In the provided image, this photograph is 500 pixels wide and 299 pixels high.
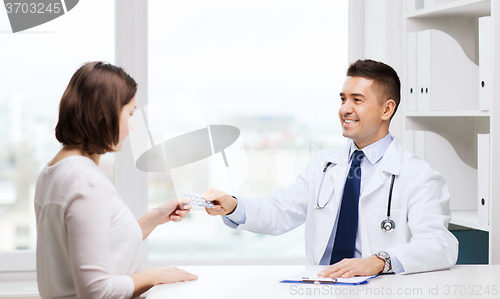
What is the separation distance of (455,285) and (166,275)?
77cm

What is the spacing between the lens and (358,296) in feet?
3.87

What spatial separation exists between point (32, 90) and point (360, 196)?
1.53 metres

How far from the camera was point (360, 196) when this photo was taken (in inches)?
68.7

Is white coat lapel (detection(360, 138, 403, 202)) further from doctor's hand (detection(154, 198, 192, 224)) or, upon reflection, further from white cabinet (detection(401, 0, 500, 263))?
doctor's hand (detection(154, 198, 192, 224))

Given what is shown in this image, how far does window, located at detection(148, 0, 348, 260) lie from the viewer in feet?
7.52

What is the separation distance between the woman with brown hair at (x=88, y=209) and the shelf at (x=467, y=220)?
3.83ft

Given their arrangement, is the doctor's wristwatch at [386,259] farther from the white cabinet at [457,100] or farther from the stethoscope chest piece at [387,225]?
the white cabinet at [457,100]

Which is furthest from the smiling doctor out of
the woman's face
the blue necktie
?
the woman's face

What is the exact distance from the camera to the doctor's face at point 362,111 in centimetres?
178

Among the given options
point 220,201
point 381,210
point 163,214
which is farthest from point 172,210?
point 381,210

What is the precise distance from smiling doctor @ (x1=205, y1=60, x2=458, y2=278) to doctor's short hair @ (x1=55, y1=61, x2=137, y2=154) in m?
0.59

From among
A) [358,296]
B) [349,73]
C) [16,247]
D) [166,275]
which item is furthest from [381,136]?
[16,247]

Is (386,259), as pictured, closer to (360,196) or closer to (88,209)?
(360,196)

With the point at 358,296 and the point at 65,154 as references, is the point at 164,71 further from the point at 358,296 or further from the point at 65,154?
the point at 358,296
